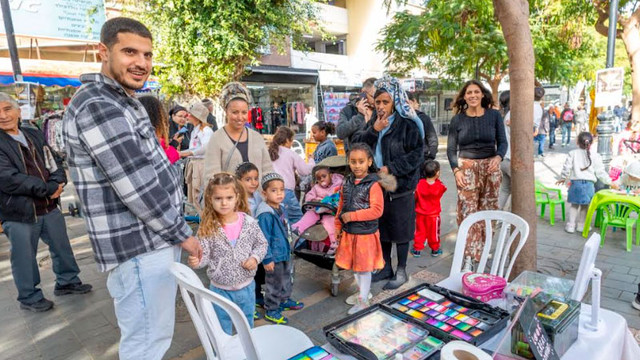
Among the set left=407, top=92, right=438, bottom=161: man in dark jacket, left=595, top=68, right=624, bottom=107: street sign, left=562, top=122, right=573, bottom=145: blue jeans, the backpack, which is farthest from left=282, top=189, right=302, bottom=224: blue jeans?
left=562, top=122, right=573, bottom=145: blue jeans

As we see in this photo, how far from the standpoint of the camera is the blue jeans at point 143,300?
1790 mm

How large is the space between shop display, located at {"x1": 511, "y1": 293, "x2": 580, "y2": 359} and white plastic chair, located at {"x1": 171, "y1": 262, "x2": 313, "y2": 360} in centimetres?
95

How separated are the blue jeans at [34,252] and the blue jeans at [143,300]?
7.28ft

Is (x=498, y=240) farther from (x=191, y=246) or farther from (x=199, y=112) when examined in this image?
(x=199, y=112)

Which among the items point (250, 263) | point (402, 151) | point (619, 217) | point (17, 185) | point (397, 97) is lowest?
point (619, 217)

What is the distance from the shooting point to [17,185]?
10.6 ft

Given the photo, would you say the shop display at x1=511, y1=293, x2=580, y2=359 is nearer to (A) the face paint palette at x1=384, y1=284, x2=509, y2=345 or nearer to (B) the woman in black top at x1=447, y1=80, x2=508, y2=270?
(A) the face paint palette at x1=384, y1=284, x2=509, y2=345

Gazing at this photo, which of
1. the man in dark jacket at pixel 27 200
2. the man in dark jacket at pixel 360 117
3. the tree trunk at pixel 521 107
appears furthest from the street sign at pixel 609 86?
the man in dark jacket at pixel 27 200

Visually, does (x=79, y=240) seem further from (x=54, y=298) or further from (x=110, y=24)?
(x=110, y=24)

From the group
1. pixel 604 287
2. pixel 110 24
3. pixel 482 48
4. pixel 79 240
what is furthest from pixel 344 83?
pixel 110 24

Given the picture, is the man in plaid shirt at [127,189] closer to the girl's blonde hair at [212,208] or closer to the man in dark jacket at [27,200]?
the girl's blonde hair at [212,208]

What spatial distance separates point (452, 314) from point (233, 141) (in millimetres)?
2376

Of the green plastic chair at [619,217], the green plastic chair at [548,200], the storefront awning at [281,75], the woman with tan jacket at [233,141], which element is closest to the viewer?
the woman with tan jacket at [233,141]

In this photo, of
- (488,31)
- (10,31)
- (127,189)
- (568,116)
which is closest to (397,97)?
(127,189)
